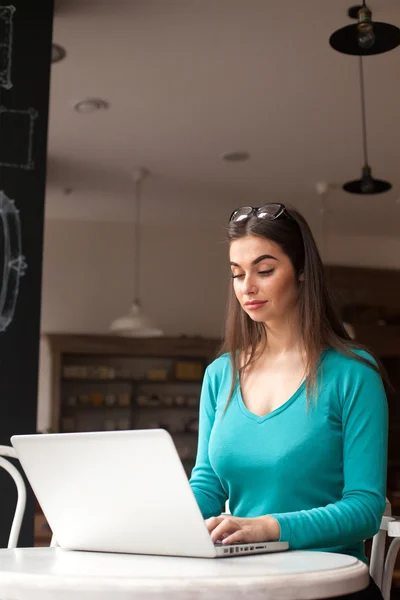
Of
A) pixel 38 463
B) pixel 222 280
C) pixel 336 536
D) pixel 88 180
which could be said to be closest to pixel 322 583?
pixel 336 536

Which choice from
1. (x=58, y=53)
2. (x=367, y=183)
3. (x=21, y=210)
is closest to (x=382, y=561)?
(x=21, y=210)

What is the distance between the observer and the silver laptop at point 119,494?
109 centimetres

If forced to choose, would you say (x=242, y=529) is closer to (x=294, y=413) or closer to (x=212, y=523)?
(x=212, y=523)

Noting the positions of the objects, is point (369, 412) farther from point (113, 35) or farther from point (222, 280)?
point (222, 280)

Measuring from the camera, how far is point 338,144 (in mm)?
5512

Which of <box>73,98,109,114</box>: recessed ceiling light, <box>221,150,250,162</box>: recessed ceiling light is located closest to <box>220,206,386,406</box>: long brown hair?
<box>73,98,109,114</box>: recessed ceiling light

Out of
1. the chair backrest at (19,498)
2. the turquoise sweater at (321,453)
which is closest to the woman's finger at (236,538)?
the turquoise sweater at (321,453)

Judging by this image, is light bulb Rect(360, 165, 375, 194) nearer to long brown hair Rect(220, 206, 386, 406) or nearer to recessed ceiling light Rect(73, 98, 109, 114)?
recessed ceiling light Rect(73, 98, 109, 114)

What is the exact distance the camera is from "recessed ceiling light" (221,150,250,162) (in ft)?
18.8

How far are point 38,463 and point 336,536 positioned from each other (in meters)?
0.52

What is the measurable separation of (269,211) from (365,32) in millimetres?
1618

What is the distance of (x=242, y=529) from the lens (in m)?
1.19

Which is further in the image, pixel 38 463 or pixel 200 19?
pixel 200 19

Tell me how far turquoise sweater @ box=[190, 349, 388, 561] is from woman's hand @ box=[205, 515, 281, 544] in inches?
5.8
